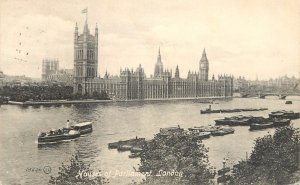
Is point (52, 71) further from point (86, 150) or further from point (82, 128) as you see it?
point (86, 150)

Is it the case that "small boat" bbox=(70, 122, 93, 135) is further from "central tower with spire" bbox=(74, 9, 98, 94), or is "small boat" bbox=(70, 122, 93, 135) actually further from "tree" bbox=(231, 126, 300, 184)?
"tree" bbox=(231, 126, 300, 184)

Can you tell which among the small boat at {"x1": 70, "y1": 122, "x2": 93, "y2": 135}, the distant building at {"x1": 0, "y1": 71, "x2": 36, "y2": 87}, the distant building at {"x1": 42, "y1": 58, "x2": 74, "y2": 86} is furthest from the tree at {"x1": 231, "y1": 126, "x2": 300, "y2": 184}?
the small boat at {"x1": 70, "y1": 122, "x2": 93, "y2": 135}

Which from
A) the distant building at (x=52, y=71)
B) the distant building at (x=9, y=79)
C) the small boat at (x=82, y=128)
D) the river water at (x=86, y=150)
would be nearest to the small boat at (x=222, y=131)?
the river water at (x=86, y=150)

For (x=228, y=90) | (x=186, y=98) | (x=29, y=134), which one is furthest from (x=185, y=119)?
(x=228, y=90)

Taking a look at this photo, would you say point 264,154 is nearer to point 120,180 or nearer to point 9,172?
point 120,180

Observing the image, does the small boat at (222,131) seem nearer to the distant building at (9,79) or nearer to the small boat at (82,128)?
the small boat at (82,128)
